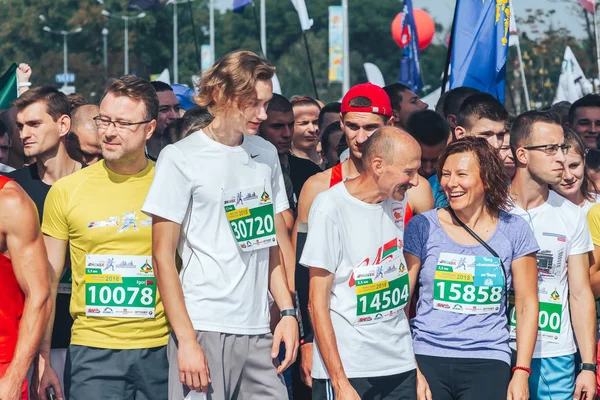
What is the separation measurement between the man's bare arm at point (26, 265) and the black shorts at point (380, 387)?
1260 mm

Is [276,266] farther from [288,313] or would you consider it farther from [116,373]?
[116,373]

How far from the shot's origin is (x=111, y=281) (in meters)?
5.06

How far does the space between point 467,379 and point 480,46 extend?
5.22 m

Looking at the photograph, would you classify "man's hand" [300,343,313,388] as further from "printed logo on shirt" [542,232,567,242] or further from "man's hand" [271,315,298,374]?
"printed logo on shirt" [542,232,567,242]

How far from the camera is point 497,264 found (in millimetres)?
5258

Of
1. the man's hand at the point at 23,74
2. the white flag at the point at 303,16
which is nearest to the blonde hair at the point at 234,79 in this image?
the man's hand at the point at 23,74

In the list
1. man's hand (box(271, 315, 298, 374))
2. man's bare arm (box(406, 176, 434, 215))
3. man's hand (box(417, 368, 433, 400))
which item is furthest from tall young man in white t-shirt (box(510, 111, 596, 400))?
man's hand (box(271, 315, 298, 374))

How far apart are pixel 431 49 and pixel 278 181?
92.5 meters

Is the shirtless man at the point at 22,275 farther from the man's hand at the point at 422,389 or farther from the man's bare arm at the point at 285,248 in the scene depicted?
the man's hand at the point at 422,389

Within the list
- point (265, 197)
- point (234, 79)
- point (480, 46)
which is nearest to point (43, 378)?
point (265, 197)

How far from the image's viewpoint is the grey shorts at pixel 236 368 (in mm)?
4711

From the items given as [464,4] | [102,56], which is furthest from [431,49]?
[464,4]

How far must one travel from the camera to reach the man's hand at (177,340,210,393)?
455 centimetres

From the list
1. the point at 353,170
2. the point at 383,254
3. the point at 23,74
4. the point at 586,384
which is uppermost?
the point at 23,74
